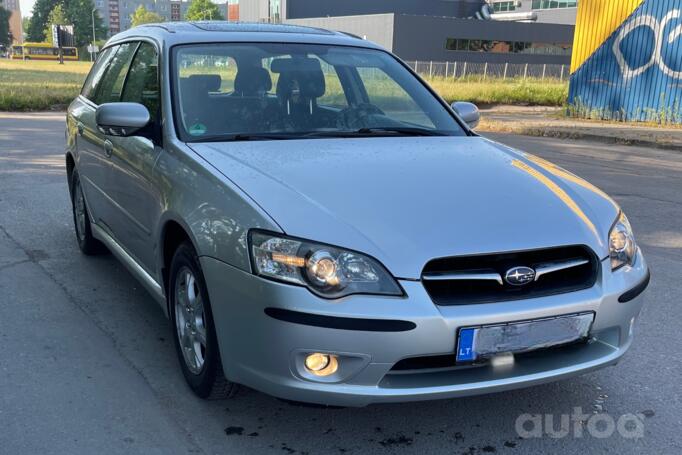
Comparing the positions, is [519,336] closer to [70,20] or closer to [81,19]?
[70,20]

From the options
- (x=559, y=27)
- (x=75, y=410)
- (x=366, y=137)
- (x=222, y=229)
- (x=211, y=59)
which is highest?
(x=559, y=27)

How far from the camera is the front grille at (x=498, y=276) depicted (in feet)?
8.34

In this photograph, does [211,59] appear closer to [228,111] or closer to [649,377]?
[228,111]

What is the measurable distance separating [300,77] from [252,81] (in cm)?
29

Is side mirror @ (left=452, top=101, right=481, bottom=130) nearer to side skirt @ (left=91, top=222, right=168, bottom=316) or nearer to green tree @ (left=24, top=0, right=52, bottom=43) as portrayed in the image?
side skirt @ (left=91, top=222, right=168, bottom=316)

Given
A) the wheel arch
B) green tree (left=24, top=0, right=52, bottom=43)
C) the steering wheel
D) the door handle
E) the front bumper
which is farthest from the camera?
green tree (left=24, top=0, right=52, bottom=43)

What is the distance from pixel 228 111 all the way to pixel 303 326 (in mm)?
1656

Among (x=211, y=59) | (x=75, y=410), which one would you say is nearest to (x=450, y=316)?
(x=75, y=410)

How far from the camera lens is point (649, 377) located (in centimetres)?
Answer: 347

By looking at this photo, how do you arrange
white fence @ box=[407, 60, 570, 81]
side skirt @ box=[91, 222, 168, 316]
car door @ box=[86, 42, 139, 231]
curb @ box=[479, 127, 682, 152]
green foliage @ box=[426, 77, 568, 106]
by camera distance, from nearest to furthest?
side skirt @ box=[91, 222, 168, 316] < car door @ box=[86, 42, 139, 231] < curb @ box=[479, 127, 682, 152] < green foliage @ box=[426, 77, 568, 106] < white fence @ box=[407, 60, 570, 81]

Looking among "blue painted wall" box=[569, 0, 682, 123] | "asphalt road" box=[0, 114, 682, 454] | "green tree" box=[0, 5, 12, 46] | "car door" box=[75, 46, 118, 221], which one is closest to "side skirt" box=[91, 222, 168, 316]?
"car door" box=[75, 46, 118, 221]

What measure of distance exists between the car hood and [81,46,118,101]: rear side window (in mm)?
2224

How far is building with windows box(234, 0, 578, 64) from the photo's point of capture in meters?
48.9

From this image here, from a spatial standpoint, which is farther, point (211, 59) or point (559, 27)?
point (559, 27)
